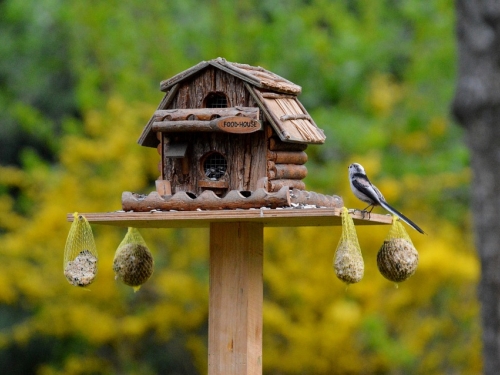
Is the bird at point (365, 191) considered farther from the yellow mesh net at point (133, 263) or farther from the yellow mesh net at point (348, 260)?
the yellow mesh net at point (133, 263)

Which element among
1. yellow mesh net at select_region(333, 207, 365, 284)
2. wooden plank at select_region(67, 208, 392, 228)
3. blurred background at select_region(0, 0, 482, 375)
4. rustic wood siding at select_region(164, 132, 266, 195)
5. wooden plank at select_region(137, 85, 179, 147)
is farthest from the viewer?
blurred background at select_region(0, 0, 482, 375)

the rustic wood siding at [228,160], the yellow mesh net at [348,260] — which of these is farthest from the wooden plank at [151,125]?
the yellow mesh net at [348,260]

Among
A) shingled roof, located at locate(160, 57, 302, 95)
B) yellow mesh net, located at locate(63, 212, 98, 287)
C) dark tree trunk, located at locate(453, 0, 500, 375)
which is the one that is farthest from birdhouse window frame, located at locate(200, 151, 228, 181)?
dark tree trunk, located at locate(453, 0, 500, 375)

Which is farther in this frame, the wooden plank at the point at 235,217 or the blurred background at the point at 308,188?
the blurred background at the point at 308,188

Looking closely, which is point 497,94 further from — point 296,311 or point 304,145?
point 296,311

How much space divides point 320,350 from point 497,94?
4077mm

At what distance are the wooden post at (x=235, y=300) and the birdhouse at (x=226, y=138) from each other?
0.66 feet

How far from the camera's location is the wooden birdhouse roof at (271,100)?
343 cm

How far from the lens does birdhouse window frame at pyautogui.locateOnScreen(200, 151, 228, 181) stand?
140 inches

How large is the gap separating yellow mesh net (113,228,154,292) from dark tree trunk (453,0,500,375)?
1.81 metres

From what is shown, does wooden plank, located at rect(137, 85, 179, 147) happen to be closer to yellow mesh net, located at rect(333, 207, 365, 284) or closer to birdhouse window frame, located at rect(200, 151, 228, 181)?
birdhouse window frame, located at rect(200, 151, 228, 181)

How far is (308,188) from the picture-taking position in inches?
317

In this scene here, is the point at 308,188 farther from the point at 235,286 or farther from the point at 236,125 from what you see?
the point at 236,125

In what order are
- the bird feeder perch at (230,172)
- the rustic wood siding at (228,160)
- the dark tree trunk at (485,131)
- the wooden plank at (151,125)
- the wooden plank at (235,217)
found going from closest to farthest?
1. the wooden plank at (235,217)
2. the bird feeder perch at (230,172)
3. the rustic wood siding at (228,160)
4. the wooden plank at (151,125)
5. the dark tree trunk at (485,131)
